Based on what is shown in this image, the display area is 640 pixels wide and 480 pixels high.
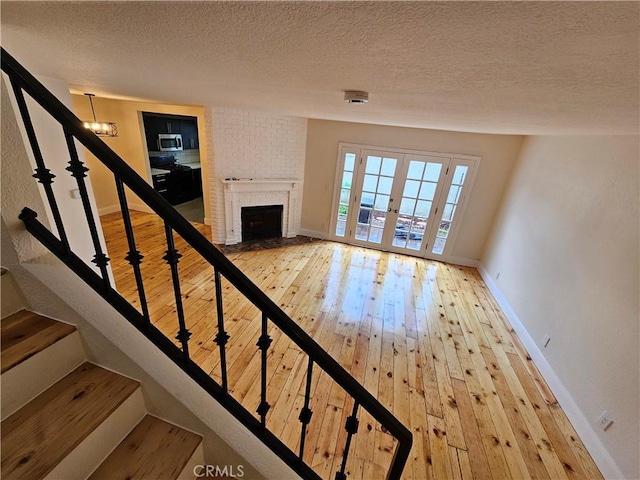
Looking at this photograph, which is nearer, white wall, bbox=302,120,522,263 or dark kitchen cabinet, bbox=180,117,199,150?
white wall, bbox=302,120,522,263

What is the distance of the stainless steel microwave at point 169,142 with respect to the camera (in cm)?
556

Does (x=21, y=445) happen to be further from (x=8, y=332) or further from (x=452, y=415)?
(x=452, y=415)

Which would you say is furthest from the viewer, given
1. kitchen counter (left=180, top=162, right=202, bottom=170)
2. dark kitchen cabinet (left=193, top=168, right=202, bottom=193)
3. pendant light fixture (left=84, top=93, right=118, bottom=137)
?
dark kitchen cabinet (left=193, top=168, right=202, bottom=193)

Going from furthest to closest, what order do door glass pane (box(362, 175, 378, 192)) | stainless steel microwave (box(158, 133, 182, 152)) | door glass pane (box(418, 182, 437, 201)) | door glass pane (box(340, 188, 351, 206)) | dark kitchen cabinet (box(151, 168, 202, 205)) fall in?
dark kitchen cabinet (box(151, 168, 202, 205)) < stainless steel microwave (box(158, 133, 182, 152)) < door glass pane (box(340, 188, 351, 206)) < door glass pane (box(362, 175, 378, 192)) < door glass pane (box(418, 182, 437, 201))

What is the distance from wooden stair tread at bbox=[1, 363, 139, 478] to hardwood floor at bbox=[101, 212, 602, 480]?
132 centimetres

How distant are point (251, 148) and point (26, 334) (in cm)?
400

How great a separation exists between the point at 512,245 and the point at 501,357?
167 centimetres

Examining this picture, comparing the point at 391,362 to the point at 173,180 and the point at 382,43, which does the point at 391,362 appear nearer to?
the point at 382,43

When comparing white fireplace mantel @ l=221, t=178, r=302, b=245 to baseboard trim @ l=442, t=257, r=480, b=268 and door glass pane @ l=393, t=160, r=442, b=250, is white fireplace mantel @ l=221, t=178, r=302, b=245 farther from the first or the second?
baseboard trim @ l=442, t=257, r=480, b=268

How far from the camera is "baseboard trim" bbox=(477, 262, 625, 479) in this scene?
1.75 metres

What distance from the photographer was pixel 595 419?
1907 millimetres

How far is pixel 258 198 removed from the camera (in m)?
4.70

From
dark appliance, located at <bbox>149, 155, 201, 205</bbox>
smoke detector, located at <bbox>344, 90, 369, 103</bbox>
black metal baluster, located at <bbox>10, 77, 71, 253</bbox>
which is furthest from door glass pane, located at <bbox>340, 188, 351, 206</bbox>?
black metal baluster, located at <bbox>10, 77, 71, 253</bbox>

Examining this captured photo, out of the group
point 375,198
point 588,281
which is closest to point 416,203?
point 375,198
